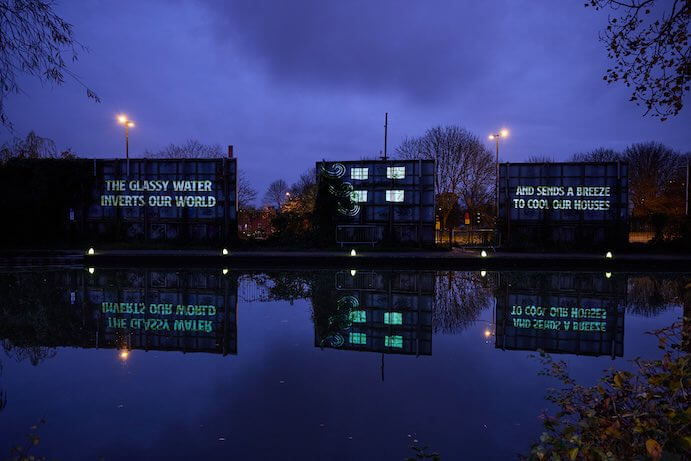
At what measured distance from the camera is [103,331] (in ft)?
25.1

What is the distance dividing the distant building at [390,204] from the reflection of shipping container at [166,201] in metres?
6.82

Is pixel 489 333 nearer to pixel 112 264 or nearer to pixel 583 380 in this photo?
pixel 583 380

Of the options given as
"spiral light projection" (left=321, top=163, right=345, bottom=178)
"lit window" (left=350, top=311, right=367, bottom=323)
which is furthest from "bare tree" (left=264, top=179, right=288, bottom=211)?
"lit window" (left=350, top=311, right=367, bottom=323)

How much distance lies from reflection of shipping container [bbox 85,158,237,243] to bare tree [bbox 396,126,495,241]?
18095 mm

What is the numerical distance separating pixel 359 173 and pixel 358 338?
66.3ft

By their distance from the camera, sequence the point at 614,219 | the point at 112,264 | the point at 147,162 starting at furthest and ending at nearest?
the point at 147,162 → the point at 614,219 → the point at 112,264

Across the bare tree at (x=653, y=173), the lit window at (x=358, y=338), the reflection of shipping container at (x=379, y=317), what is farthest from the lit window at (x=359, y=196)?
the bare tree at (x=653, y=173)

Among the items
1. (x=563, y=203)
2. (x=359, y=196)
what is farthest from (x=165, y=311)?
(x=563, y=203)

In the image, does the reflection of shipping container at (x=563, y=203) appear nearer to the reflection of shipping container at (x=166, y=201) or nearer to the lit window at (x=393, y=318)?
the reflection of shipping container at (x=166, y=201)

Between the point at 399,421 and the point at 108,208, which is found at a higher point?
the point at 108,208

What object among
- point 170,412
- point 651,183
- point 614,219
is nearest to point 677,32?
point 170,412

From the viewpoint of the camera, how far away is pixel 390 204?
86.6 ft

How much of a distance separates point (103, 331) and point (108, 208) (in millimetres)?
22932

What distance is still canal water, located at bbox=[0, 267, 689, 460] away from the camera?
3.92 m
